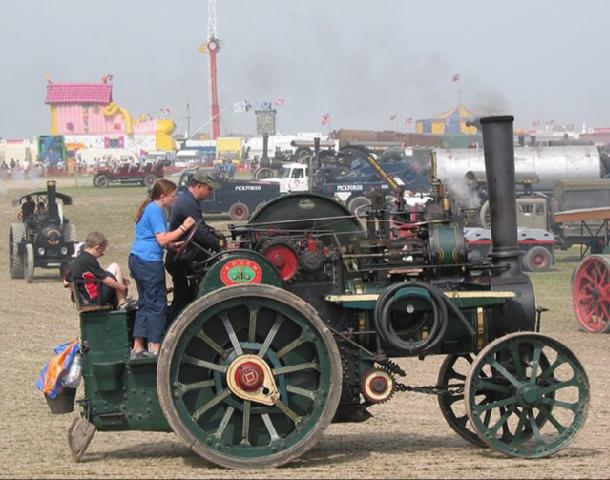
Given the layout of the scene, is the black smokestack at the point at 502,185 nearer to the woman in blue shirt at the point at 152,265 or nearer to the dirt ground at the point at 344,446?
the dirt ground at the point at 344,446

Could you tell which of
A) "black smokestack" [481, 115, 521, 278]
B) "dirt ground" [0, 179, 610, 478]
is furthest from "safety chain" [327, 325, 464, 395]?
"black smokestack" [481, 115, 521, 278]

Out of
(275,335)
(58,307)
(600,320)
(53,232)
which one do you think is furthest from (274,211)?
(53,232)

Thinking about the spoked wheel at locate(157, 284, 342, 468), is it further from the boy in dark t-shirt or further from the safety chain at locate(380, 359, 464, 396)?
the boy in dark t-shirt

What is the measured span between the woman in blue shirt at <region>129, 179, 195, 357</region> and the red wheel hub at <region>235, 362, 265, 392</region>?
608 mm

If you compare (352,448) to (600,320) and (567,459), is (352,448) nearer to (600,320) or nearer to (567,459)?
(567,459)

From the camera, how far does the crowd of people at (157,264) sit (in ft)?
23.9

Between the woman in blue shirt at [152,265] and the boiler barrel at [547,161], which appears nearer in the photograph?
the woman in blue shirt at [152,265]

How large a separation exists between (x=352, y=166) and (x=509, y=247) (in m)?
31.6

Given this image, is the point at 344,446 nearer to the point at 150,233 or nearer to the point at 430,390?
the point at 430,390

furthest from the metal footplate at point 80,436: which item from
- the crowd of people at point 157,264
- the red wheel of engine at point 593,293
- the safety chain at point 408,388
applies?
the red wheel of engine at point 593,293

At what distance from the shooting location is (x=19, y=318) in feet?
57.0

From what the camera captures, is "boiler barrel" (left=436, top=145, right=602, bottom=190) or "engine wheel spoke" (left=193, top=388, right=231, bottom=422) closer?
"engine wheel spoke" (left=193, top=388, right=231, bottom=422)

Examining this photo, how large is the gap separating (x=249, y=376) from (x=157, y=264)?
99 centimetres

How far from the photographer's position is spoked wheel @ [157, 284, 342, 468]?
6.82 m
